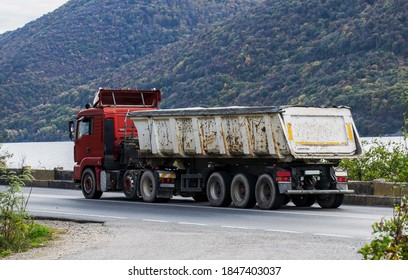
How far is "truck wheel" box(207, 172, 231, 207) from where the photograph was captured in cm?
2522

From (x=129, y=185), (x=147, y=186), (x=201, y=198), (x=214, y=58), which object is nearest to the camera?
(x=147, y=186)

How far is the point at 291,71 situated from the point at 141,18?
68.5 meters

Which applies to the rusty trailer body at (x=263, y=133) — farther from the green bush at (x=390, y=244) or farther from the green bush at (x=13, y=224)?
the green bush at (x=390, y=244)

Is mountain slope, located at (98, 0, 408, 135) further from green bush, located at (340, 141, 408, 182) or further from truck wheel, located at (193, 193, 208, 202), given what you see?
truck wheel, located at (193, 193, 208, 202)

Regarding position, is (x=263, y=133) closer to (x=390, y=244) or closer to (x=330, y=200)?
(x=330, y=200)

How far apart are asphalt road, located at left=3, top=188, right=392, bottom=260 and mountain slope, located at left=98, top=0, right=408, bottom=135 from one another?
66.2 meters

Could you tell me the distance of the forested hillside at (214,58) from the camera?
108562 millimetres

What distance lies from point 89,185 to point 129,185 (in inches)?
95.2

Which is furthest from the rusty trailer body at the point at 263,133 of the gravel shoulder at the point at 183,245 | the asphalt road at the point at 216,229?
the gravel shoulder at the point at 183,245

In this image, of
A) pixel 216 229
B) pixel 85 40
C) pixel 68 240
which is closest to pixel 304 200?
pixel 216 229

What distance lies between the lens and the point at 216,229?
18.7 metres

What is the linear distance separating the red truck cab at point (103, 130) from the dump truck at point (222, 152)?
29mm

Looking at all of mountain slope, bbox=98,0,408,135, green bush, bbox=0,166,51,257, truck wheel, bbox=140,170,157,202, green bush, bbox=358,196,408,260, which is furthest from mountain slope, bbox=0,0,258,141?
green bush, bbox=358,196,408,260

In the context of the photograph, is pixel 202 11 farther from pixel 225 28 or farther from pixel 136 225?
pixel 136 225
